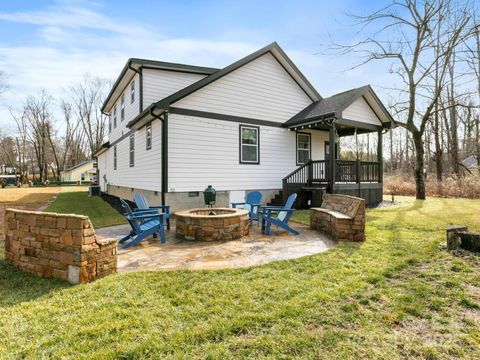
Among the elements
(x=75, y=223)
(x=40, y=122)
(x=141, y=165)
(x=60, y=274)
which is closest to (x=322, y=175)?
(x=141, y=165)

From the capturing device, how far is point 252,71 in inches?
458

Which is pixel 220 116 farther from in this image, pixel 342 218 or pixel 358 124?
pixel 342 218

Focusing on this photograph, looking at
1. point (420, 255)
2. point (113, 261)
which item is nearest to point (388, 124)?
point (420, 255)

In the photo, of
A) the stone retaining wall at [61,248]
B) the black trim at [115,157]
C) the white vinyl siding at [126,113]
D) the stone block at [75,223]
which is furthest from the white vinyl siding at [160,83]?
the stone block at [75,223]

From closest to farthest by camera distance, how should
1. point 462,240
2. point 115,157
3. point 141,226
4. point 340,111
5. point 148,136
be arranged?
point 462,240
point 141,226
point 340,111
point 148,136
point 115,157

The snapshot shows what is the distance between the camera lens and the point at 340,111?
413 inches

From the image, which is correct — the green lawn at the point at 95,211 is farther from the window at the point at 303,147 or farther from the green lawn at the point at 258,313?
the window at the point at 303,147

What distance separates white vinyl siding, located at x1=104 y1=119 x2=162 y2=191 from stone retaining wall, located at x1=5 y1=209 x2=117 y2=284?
5702 mm

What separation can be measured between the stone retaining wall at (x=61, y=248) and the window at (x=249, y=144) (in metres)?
7.90

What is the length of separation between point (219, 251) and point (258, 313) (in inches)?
Answer: 93.4

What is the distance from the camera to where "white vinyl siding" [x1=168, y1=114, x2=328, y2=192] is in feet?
32.0

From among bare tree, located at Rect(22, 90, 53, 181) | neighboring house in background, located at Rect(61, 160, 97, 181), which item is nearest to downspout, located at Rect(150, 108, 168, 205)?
neighboring house in background, located at Rect(61, 160, 97, 181)

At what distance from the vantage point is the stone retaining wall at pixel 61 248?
3531 millimetres

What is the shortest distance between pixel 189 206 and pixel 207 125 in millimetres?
3072
